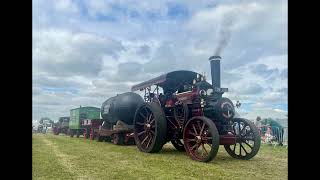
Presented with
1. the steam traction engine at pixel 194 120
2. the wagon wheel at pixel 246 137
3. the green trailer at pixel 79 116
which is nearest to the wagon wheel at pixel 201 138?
the steam traction engine at pixel 194 120

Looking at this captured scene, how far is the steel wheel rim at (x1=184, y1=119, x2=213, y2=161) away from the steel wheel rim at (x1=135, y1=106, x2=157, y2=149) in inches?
39.2

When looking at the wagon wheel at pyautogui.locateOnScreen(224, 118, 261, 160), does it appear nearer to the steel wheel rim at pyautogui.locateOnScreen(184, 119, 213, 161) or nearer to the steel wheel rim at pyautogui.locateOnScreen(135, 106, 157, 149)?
the steel wheel rim at pyautogui.locateOnScreen(184, 119, 213, 161)

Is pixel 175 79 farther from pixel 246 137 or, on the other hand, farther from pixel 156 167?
pixel 156 167

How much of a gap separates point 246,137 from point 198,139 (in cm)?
135

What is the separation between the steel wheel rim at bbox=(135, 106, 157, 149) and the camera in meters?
8.60

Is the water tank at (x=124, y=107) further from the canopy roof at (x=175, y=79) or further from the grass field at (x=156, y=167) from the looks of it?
the grass field at (x=156, y=167)

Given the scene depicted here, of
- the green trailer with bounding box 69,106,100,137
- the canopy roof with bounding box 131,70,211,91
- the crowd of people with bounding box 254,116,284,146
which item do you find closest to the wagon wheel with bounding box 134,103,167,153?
the canopy roof with bounding box 131,70,211,91

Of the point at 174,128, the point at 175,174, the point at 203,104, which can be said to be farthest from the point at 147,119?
the point at 175,174

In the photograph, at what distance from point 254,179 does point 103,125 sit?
799 cm

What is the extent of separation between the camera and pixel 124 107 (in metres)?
11.1

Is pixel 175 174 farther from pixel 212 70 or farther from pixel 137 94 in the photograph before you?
pixel 137 94

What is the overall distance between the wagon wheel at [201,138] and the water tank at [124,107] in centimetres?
342

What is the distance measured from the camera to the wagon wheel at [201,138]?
268 inches

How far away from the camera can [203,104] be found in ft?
24.9
